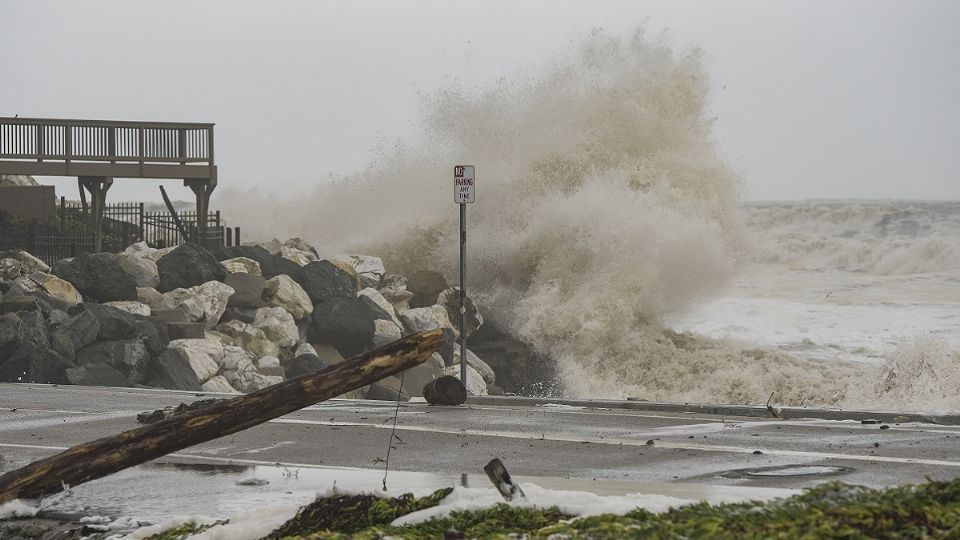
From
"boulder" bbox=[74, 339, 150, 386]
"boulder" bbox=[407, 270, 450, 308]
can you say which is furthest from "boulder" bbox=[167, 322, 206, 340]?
"boulder" bbox=[407, 270, 450, 308]

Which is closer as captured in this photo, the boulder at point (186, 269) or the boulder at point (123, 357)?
the boulder at point (123, 357)

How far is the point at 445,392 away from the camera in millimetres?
16141

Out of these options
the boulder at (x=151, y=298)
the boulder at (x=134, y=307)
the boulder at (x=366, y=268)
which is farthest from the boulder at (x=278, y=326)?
the boulder at (x=366, y=268)

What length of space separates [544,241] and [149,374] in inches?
695

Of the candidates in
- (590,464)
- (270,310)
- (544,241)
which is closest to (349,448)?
(590,464)

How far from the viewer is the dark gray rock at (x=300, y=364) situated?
2498cm

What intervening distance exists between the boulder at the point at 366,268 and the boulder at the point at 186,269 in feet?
19.2

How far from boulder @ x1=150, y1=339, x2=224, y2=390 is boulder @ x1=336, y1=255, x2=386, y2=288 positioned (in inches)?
408

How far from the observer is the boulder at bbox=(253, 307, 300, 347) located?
25.8 m

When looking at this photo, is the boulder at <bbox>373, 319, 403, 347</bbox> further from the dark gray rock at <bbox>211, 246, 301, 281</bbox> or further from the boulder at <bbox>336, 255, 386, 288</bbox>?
the boulder at <bbox>336, 255, 386, 288</bbox>

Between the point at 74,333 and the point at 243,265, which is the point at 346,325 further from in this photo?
the point at 74,333

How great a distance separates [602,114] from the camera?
41.2 metres

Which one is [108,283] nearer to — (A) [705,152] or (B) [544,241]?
(B) [544,241]

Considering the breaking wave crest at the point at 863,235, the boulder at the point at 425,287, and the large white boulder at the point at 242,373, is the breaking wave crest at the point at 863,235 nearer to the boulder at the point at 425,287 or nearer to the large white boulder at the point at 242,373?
the boulder at the point at 425,287
